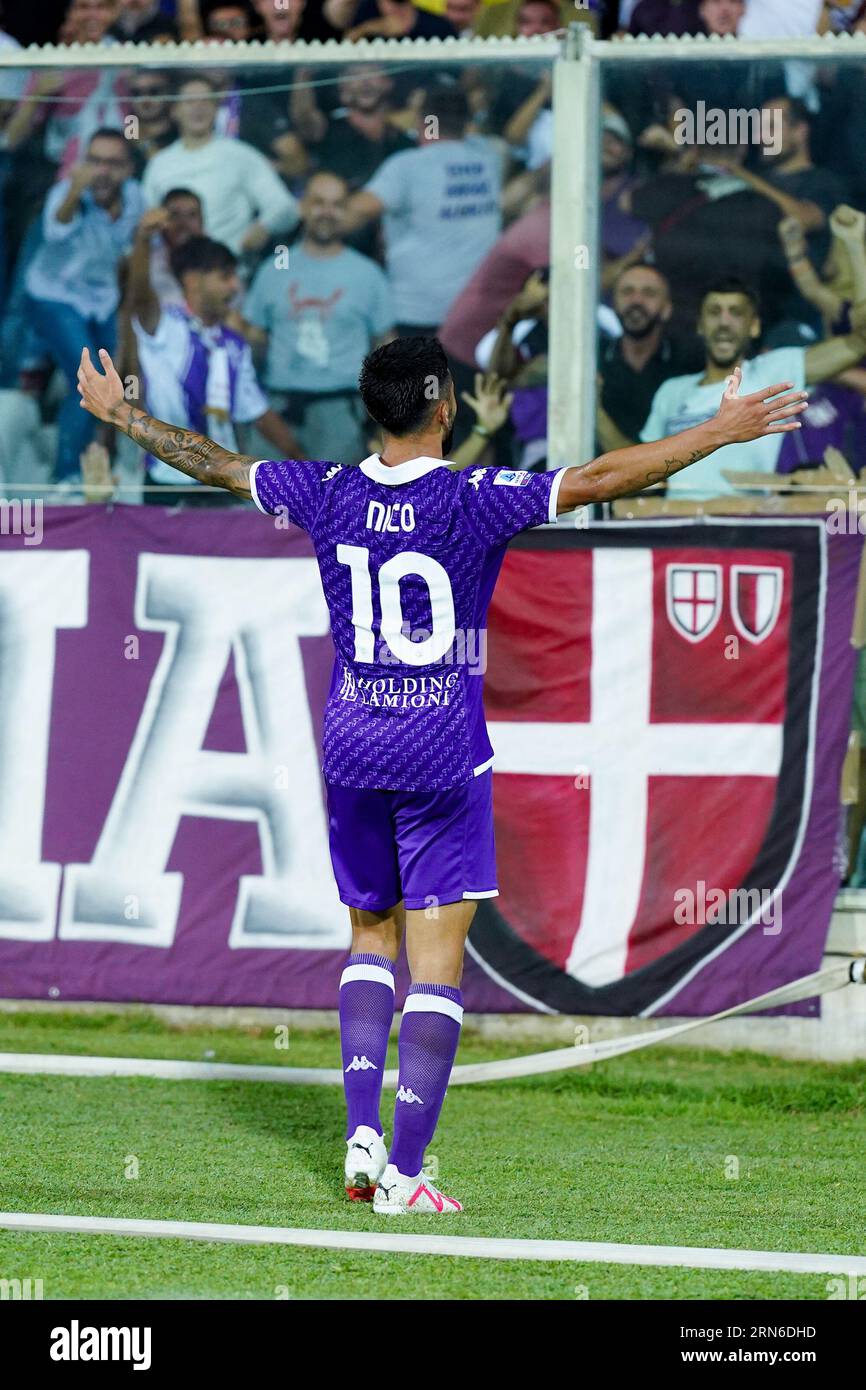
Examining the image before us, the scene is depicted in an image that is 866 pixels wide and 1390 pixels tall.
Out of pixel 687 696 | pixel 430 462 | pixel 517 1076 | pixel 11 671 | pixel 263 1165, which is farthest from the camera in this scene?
pixel 11 671

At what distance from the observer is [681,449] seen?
4.92 m

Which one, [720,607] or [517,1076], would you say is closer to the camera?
[517,1076]

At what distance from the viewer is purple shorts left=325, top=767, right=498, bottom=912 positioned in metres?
5.28

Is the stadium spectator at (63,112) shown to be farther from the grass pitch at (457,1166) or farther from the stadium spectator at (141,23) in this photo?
the grass pitch at (457,1166)

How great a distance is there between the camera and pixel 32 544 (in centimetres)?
846

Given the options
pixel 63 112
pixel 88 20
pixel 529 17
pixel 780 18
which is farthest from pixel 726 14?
pixel 88 20

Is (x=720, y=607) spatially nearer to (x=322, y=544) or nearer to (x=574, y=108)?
(x=574, y=108)

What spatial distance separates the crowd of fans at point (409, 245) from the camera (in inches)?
329

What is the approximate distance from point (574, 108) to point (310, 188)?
4.80ft

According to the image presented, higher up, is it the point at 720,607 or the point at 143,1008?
the point at 720,607

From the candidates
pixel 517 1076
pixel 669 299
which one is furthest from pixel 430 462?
pixel 669 299

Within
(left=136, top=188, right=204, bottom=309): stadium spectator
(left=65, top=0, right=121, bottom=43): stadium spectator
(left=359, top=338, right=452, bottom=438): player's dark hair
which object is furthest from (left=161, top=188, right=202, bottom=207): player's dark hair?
(left=359, top=338, right=452, bottom=438): player's dark hair

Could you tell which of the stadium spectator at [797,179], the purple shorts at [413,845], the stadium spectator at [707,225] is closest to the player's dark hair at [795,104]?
the stadium spectator at [797,179]

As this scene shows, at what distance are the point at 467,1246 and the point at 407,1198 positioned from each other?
0.54 m
